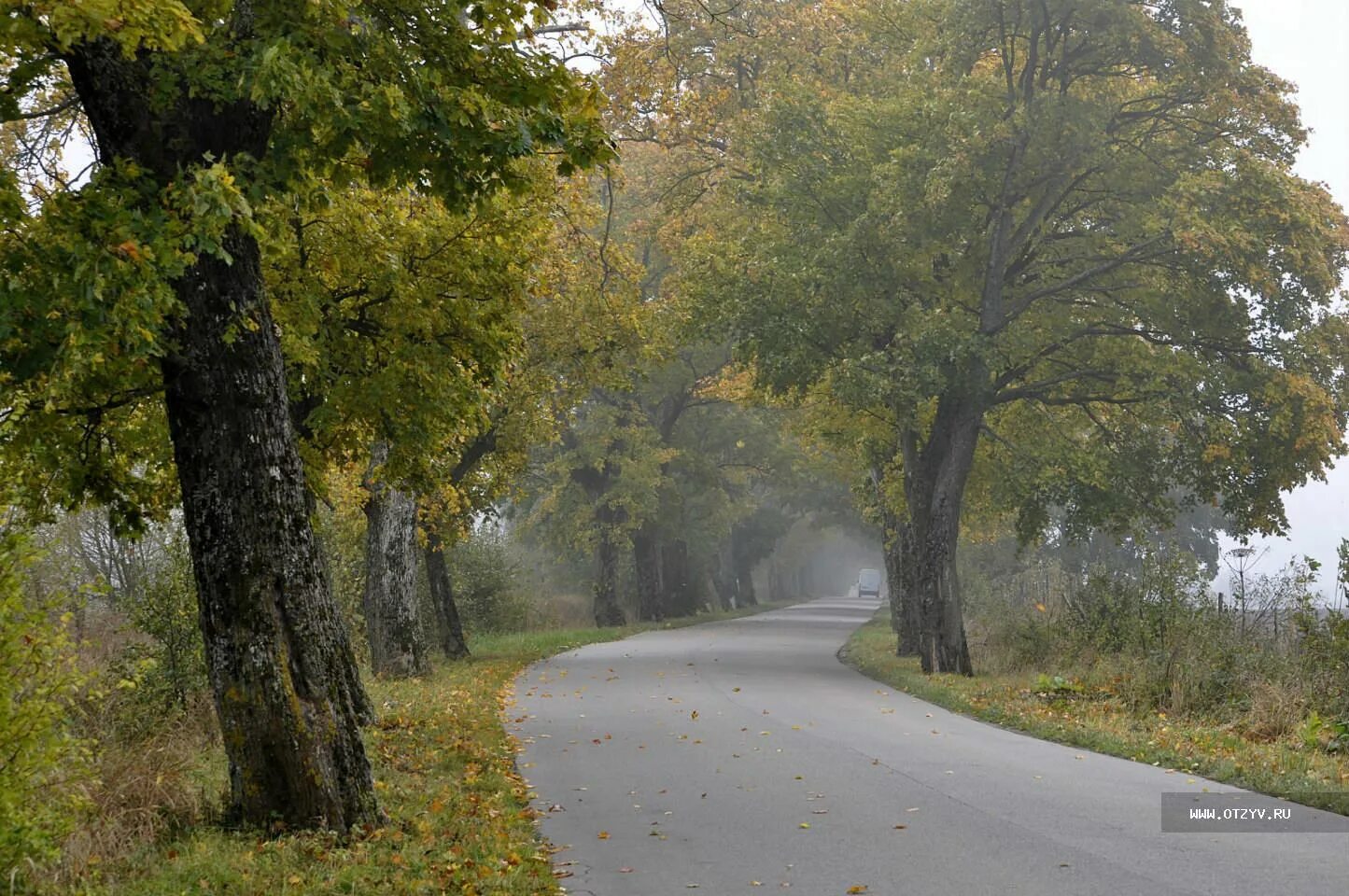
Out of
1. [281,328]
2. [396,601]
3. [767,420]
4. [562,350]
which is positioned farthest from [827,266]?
[767,420]

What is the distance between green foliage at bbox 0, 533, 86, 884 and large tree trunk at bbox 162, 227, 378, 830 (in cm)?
150

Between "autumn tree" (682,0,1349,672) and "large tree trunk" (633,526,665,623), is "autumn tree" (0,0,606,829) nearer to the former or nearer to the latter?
"autumn tree" (682,0,1349,672)

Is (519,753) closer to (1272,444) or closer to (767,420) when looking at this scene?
(1272,444)

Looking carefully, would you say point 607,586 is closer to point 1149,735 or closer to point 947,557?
point 947,557

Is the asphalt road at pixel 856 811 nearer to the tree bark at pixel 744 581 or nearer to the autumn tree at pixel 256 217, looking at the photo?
the autumn tree at pixel 256 217

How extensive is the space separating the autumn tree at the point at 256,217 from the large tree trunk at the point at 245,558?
1 centimetres

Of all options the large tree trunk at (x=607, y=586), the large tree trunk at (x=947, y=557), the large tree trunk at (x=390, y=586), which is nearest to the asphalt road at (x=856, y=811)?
the large tree trunk at (x=390, y=586)

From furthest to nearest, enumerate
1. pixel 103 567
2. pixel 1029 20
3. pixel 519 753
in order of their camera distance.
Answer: pixel 103 567 → pixel 1029 20 → pixel 519 753

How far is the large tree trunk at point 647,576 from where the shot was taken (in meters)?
45.0

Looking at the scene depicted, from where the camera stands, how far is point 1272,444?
2127 centimetres

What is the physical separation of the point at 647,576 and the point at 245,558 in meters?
37.8

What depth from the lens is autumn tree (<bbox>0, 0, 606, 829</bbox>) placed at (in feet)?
24.0

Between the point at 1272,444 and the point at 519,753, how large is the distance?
1474 cm

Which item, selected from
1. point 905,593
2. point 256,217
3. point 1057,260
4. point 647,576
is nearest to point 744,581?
point 647,576
